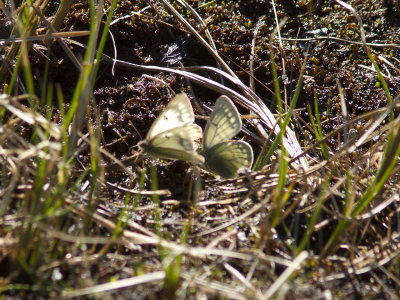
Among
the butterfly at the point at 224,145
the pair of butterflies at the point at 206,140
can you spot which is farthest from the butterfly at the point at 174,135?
the butterfly at the point at 224,145

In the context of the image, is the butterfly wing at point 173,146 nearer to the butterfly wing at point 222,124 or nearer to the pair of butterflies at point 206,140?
the pair of butterflies at point 206,140

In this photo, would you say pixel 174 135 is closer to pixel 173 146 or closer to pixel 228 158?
pixel 173 146

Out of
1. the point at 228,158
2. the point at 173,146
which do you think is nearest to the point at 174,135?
the point at 173,146

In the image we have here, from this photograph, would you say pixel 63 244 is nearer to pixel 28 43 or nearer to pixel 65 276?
pixel 65 276

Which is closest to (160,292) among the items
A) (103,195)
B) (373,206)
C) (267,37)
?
(103,195)

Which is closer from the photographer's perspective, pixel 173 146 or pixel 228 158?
pixel 173 146

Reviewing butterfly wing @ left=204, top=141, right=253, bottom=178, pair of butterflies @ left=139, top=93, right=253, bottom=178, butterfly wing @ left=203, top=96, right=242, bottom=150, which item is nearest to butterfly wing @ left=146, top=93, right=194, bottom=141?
pair of butterflies @ left=139, top=93, right=253, bottom=178

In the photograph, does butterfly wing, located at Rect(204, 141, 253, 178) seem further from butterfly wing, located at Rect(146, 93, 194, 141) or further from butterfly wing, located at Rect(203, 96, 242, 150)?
butterfly wing, located at Rect(146, 93, 194, 141)
